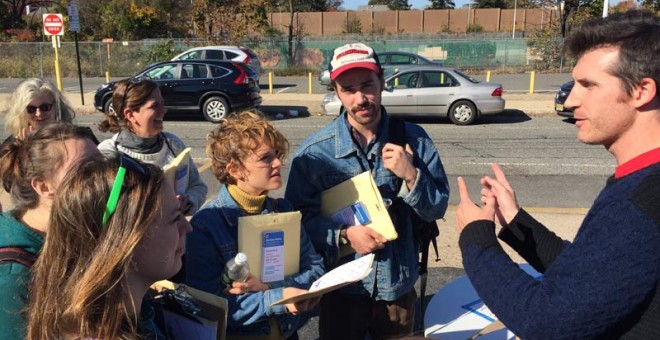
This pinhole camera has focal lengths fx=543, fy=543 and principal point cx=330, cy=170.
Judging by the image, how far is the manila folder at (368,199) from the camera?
2320 mm

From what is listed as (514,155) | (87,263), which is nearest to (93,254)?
(87,263)

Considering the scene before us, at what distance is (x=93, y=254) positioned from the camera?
1421 millimetres

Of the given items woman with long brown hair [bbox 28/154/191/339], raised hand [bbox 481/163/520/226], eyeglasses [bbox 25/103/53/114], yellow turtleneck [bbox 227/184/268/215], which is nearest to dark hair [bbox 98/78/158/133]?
eyeglasses [bbox 25/103/53/114]

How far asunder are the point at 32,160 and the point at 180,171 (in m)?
1.06

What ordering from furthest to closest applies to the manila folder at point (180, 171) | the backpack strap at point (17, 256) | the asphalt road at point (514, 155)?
the asphalt road at point (514, 155)
the manila folder at point (180, 171)
the backpack strap at point (17, 256)

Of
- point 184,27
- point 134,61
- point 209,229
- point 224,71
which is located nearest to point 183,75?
point 224,71

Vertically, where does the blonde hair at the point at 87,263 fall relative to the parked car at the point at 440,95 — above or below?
above

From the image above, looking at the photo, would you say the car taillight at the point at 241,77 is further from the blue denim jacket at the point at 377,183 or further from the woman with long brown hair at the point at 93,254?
the woman with long brown hair at the point at 93,254

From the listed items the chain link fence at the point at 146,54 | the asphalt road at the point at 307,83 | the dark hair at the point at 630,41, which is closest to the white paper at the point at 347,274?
the dark hair at the point at 630,41

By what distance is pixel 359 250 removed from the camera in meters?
2.39

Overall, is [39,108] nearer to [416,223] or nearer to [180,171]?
[180,171]

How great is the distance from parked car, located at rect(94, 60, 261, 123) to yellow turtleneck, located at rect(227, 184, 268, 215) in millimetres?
11954

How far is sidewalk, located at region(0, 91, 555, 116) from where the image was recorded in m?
15.3

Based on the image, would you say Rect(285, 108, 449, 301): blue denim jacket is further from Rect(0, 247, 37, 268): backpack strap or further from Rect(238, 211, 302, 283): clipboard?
Rect(0, 247, 37, 268): backpack strap
